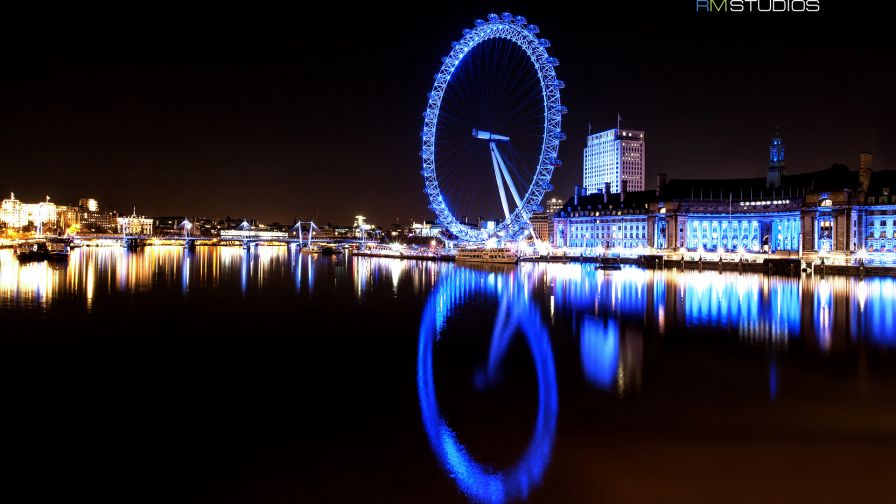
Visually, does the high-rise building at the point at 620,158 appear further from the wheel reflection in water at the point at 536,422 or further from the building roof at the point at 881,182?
the wheel reflection in water at the point at 536,422

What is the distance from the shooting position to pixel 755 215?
229 feet

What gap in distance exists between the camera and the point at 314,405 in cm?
1124

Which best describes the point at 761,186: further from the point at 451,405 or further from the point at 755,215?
the point at 451,405

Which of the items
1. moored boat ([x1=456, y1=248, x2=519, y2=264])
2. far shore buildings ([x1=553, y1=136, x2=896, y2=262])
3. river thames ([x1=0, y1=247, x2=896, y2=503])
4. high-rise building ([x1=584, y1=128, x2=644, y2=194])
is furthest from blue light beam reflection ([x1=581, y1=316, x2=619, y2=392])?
high-rise building ([x1=584, y1=128, x2=644, y2=194])

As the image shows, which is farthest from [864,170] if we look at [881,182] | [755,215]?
[755,215]

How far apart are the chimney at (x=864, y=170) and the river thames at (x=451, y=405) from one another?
4179 cm

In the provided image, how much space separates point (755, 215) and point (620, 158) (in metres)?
41.8

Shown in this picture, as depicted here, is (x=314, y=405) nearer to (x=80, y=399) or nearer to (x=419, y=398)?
(x=419, y=398)

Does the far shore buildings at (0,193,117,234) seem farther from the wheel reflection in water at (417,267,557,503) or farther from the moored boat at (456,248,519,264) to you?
the wheel reflection in water at (417,267,557,503)

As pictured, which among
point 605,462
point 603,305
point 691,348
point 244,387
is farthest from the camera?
point 603,305

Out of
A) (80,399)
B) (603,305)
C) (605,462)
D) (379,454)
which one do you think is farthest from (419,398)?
(603,305)

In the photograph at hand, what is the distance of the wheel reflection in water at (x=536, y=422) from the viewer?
7.89 metres

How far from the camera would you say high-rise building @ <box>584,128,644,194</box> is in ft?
360

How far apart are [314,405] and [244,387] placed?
211cm
